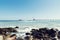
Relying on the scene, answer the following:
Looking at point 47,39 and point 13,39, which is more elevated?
point 13,39

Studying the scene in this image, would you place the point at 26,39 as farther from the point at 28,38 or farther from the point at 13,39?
the point at 13,39

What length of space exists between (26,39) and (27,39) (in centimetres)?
4

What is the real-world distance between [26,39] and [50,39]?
13.7 feet

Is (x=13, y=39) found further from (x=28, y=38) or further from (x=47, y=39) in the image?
(x=47, y=39)

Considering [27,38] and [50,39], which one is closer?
[27,38]

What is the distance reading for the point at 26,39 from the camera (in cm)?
509

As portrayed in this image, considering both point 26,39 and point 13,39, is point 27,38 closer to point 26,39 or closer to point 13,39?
point 26,39

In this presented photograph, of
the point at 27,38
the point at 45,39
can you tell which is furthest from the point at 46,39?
the point at 27,38

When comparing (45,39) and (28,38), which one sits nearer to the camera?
(28,38)

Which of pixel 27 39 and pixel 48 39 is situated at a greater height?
pixel 27 39

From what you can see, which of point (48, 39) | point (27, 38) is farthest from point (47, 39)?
point (27, 38)

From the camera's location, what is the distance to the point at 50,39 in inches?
354

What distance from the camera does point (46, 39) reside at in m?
8.88

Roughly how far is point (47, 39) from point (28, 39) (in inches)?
164
